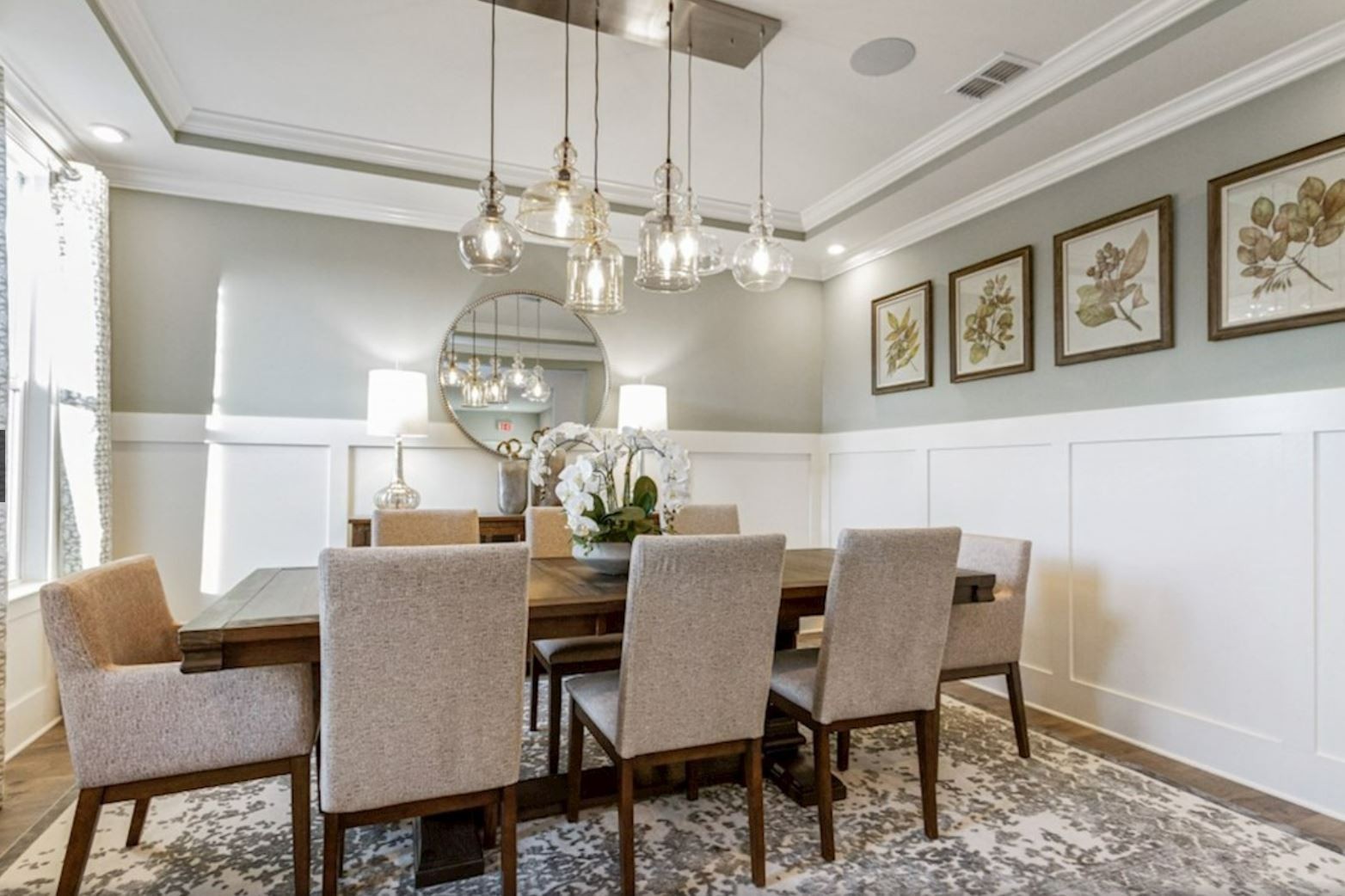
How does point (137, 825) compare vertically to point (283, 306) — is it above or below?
Result: below

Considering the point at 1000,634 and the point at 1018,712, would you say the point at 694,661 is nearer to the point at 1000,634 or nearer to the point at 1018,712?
the point at 1000,634

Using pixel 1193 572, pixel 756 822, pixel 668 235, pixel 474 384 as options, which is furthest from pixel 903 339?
pixel 756 822

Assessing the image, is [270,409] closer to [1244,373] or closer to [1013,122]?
[1013,122]

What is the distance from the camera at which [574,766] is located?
83.5 inches

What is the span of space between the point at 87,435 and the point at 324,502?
3.32 feet

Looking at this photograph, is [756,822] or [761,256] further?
[761,256]

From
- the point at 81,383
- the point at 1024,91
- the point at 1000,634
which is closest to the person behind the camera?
the point at 1000,634

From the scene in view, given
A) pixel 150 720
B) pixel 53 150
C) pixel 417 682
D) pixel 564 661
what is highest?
pixel 53 150

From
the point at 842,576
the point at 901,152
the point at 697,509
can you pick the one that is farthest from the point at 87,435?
the point at 901,152

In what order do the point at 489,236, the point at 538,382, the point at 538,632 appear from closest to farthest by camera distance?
the point at 538,632
the point at 489,236
the point at 538,382

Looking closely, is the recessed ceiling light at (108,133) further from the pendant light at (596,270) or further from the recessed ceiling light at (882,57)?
the recessed ceiling light at (882,57)

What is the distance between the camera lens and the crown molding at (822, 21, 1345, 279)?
89.9 inches

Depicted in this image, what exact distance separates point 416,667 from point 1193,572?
2.75 m

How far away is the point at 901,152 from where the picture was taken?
3.34 meters
